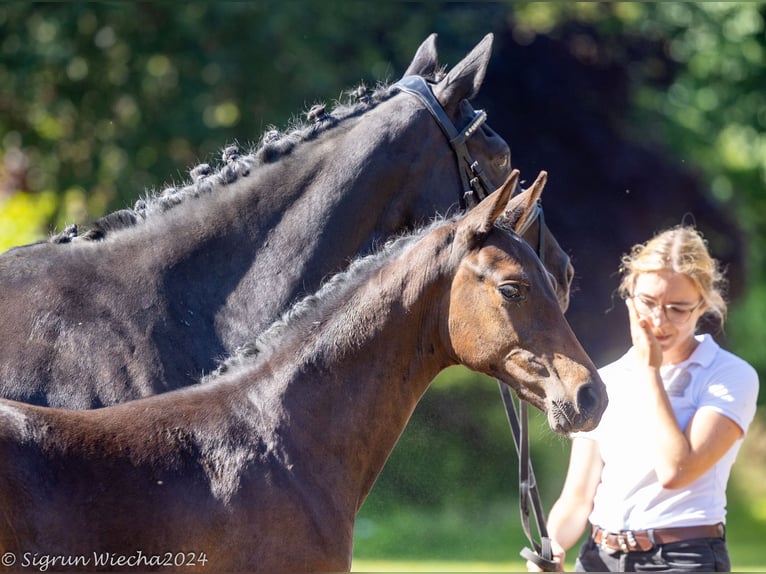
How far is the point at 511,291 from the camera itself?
3230 millimetres

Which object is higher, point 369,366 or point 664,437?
point 369,366

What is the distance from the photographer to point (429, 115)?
14.2 ft

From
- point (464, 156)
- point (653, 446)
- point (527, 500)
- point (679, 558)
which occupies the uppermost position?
point (464, 156)

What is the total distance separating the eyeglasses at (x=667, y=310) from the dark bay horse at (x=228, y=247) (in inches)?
19.4

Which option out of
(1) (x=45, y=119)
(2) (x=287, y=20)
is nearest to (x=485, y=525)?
(2) (x=287, y=20)

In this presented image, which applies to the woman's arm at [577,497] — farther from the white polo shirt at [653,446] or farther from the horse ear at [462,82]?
the horse ear at [462,82]

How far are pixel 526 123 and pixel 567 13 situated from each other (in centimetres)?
261

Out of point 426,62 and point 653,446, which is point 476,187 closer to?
point 426,62

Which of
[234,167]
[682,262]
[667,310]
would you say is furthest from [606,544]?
[234,167]

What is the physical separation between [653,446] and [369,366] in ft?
4.20

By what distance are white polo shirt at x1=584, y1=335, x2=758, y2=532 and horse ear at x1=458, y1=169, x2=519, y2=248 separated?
46.3 inches

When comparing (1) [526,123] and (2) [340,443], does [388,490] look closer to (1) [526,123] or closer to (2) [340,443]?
(1) [526,123]

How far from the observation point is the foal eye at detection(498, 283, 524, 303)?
3.23 m

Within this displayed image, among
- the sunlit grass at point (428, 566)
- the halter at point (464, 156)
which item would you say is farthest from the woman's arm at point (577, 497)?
the sunlit grass at point (428, 566)
